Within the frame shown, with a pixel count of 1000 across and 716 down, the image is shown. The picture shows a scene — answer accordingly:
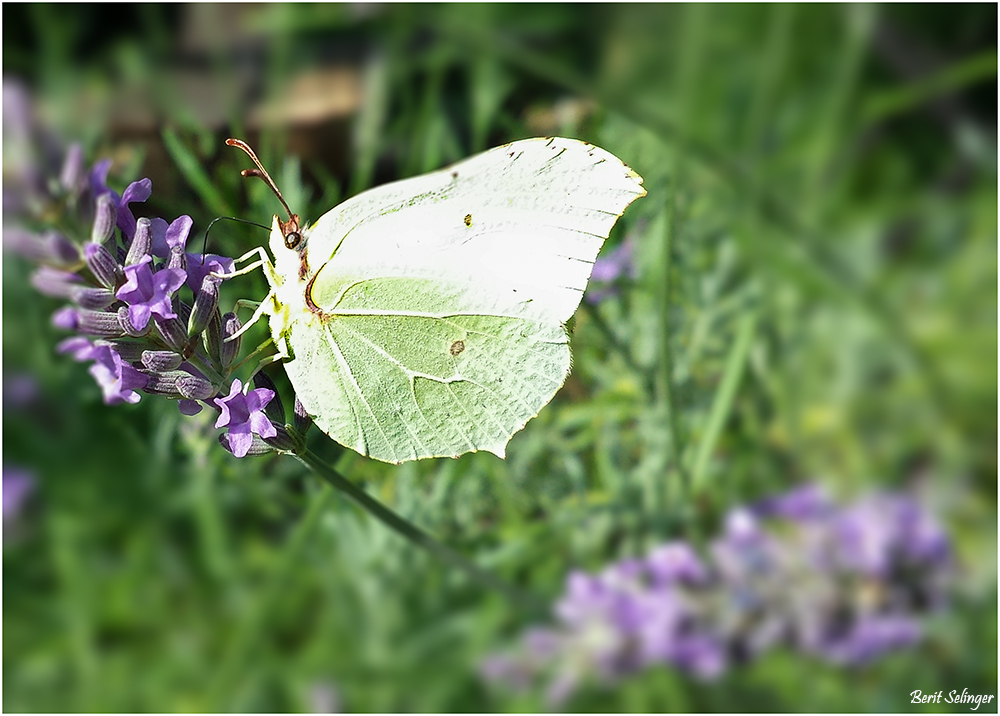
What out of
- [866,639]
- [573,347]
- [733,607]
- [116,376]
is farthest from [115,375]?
[866,639]

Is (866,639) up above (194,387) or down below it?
below

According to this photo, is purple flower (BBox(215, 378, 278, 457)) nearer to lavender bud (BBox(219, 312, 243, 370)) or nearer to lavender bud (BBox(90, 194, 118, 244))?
lavender bud (BBox(219, 312, 243, 370))

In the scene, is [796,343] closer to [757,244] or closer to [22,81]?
[757,244]

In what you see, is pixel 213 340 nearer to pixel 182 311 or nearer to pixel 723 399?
pixel 182 311

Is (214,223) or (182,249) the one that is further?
(214,223)

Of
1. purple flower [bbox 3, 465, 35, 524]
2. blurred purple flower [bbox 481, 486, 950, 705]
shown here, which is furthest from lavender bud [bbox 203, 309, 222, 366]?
purple flower [bbox 3, 465, 35, 524]

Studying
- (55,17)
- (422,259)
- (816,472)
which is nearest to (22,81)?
(55,17)

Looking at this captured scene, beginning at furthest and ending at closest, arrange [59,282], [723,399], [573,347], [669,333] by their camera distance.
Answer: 1. [723,399]
2. [573,347]
3. [669,333]
4. [59,282]
